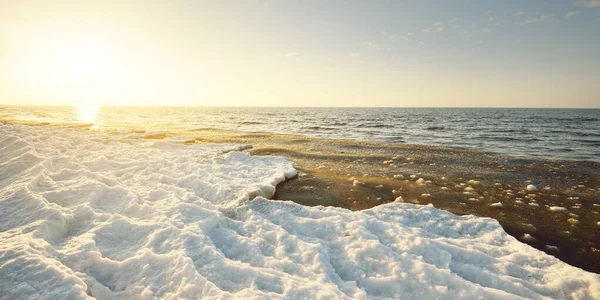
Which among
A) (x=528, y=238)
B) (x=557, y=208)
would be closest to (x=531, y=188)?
(x=557, y=208)

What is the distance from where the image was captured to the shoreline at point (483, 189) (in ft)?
16.6

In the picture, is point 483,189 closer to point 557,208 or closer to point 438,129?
point 557,208

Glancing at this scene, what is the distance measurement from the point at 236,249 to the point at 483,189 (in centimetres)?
714

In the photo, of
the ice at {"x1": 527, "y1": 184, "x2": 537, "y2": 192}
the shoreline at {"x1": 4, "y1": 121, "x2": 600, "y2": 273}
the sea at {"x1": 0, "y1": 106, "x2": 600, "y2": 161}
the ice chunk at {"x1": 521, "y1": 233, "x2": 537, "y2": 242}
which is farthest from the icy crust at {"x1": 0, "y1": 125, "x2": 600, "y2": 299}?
the sea at {"x1": 0, "y1": 106, "x2": 600, "y2": 161}

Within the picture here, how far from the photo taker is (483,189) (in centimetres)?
760

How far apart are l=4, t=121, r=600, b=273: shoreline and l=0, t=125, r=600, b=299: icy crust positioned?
0.95 m

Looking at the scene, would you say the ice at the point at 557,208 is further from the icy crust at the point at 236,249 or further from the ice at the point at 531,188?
the icy crust at the point at 236,249

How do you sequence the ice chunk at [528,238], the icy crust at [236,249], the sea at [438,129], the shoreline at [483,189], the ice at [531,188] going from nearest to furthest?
the icy crust at [236,249]
the ice chunk at [528,238]
the shoreline at [483,189]
the ice at [531,188]
the sea at [438,129]

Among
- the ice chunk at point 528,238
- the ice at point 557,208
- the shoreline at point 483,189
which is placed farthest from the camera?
the ice at point 557,208

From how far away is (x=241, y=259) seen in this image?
3748mm

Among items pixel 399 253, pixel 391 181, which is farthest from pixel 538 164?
pixel 399 253

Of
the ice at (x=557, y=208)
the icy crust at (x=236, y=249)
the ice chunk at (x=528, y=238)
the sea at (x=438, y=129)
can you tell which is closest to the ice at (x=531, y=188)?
the ice at (x=557, y=208)

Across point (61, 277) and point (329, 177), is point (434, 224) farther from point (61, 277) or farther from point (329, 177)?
point (61, 277)

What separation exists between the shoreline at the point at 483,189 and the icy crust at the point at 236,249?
3.11 ft
